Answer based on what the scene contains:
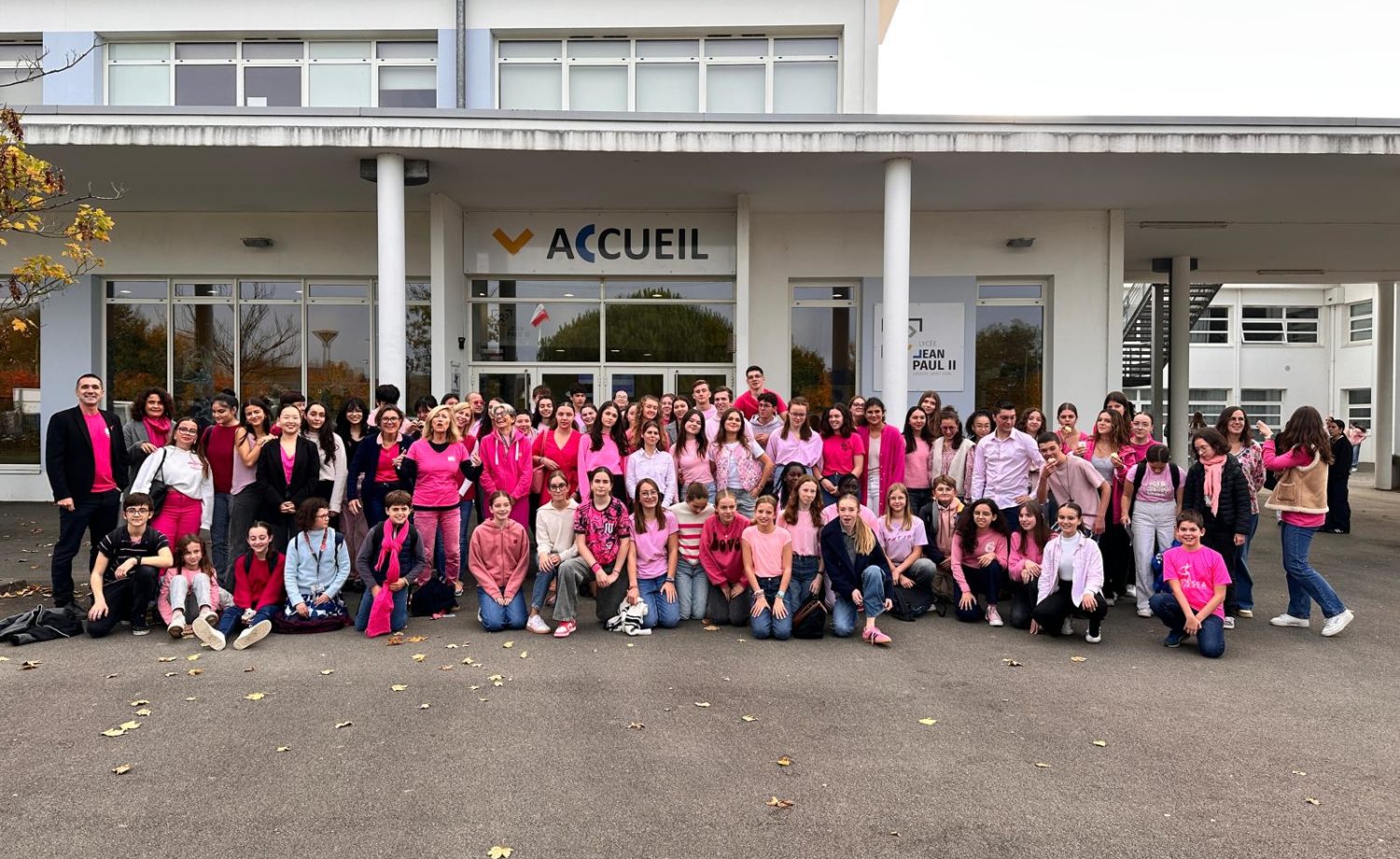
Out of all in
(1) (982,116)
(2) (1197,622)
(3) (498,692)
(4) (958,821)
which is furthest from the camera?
(1) (982,116)

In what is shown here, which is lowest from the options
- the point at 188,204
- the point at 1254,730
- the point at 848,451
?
the point at 1254,730

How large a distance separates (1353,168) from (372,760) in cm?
1255

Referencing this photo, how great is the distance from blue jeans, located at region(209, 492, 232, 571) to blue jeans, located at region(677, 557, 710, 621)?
3725mm

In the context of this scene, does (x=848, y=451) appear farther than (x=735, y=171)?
No

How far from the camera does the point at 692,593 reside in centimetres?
722

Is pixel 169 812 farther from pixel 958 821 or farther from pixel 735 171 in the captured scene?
pixel 735 171

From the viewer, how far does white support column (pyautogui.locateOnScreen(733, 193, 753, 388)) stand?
12.9 metres

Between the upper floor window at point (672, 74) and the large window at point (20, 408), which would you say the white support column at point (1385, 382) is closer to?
the upper floor window at point (672, 74)

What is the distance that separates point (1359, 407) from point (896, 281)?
31.4 metres

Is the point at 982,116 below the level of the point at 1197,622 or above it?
above

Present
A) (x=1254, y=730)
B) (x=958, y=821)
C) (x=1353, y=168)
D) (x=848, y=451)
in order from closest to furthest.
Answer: (x=958, y=821) < (x=1254, y=730) < (x=848, y=451) < (x=1353, y=168)

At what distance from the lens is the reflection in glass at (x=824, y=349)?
13773 millimetres

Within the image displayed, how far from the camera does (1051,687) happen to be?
18.4 ft

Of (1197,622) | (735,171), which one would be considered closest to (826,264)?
(735,171)
